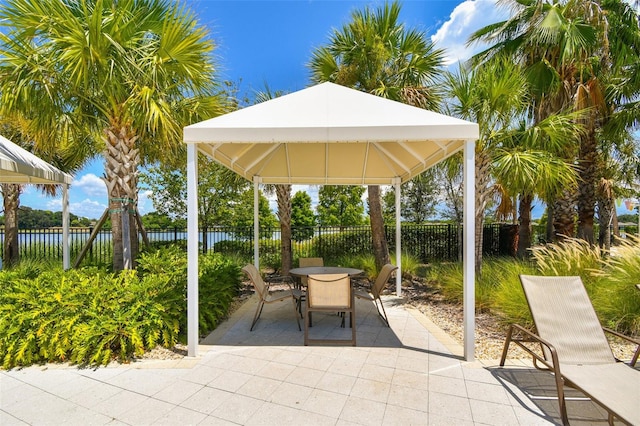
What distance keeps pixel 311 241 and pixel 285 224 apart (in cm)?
304

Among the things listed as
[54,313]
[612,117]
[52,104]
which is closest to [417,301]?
[54,313]

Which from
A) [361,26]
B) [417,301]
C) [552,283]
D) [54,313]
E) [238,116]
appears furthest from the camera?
[361,26]

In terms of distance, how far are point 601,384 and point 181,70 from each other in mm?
6665

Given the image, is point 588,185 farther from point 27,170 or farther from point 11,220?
point 11,220

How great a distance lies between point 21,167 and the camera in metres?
5.29

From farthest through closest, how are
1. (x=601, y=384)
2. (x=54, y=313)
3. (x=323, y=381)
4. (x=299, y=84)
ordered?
(x=299, y=84) → (x=54, y=313) → (x=323, y=381) → (x=601, y=384)

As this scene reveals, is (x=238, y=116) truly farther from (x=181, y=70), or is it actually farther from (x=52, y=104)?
(x=52, y=104)

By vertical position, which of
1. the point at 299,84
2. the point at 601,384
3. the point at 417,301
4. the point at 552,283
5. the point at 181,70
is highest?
the point at 299,84

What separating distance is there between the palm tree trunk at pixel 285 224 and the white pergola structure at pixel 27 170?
4.95m

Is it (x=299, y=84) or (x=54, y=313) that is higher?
(x=299, y=84)

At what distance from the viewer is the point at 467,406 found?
2.94 metres

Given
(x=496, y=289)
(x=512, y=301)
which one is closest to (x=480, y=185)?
(x=496, y=289)

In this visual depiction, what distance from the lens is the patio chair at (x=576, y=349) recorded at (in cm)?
254

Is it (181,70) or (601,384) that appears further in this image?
(181,70)
